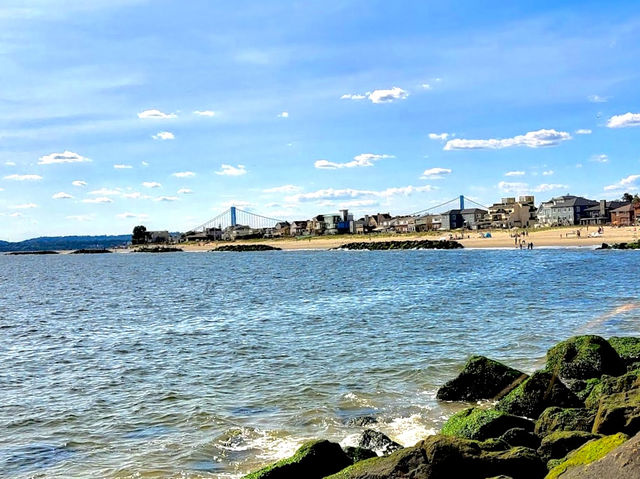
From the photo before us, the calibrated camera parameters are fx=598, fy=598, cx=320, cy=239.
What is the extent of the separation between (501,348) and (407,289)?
2230 cm

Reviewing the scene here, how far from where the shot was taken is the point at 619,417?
329 inches

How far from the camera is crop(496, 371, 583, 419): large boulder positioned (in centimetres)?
1116

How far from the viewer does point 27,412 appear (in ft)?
46.0

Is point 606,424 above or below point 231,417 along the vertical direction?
above

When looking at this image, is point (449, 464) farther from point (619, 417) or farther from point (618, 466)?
point (619, 417)

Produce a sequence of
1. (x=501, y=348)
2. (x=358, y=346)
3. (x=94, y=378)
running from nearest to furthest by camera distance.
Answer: (x=94, y=378) → (x=501, y=348) → (x=358, y=346)

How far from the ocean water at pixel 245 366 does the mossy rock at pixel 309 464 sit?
6.69ft

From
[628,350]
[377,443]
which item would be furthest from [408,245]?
[377,443]

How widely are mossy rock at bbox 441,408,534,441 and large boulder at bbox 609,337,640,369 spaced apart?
5993 mm

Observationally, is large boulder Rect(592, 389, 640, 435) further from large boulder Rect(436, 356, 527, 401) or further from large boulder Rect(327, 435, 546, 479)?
large boulder Rect(436, 356, 527, 401)

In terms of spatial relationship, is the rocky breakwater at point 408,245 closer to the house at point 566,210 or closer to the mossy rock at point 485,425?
the house at point 566,210

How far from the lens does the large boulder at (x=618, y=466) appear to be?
16.0 feet

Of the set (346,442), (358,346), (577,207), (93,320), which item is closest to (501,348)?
(358,346)

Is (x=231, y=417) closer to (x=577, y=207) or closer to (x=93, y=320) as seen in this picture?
(x=93, y=320)
